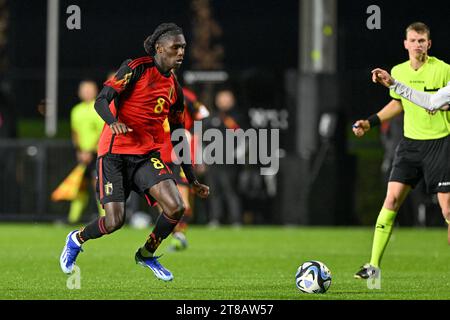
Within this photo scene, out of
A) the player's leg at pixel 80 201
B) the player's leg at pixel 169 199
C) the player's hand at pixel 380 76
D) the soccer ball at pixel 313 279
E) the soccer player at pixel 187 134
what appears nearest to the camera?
the soccer ball at pixel 313 279

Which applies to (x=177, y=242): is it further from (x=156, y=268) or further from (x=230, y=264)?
→ (x=156, y=268)

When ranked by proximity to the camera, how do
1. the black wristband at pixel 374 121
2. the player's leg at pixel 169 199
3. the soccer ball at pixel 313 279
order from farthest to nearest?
the black wristband at pixel 374 121
the player's leg at pixel 169 199
the soccer ball at pixel 313 279

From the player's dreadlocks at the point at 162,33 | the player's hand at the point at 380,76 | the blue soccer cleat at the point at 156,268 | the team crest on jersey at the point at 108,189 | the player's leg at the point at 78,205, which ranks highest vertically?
the player's dreadlocks at the point at 162,33

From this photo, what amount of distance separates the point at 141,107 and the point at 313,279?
212 centimetres

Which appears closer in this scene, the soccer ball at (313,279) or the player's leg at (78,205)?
the soccer ball at (313,279)

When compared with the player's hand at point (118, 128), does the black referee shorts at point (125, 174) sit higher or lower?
lower

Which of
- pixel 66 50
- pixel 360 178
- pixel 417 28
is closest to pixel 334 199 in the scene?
pixel 360 178

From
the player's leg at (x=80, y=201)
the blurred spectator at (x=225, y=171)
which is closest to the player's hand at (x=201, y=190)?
the player's leg at (x=80, y=201)

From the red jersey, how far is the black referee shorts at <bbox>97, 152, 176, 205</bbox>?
0.07 m

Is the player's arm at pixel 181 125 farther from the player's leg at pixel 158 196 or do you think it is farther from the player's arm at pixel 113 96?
the player's arm at pixel 113 96

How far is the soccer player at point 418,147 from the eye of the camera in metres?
11.1

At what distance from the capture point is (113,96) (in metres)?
10.2

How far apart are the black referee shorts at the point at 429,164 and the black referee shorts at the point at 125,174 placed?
224 centimetres

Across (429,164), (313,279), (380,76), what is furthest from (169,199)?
(429,164)
